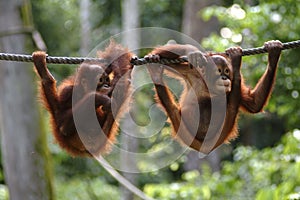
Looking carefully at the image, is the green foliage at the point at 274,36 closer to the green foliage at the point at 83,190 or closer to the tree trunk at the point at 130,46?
the tree trunk at the point at 130,46

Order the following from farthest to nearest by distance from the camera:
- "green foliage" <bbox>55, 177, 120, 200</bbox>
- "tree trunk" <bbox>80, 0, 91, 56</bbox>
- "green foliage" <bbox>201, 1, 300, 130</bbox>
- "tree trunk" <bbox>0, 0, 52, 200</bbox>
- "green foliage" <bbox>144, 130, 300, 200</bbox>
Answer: "tree trunk" <bbox>80, 0, 91, 56</bbox>
"green foliage" <bbox>55, 177, 120, 200</bbox>
"green foliage" <bbox>201, 1, 300, 130</bbox>
"green foliage" <bbox>144, 130, 300, 200</bbox>
"tree trunk" <bbox>0, 0, 52, 200</bbox>

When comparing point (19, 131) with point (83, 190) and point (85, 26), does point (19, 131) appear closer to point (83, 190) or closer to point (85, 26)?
point (83, 190)

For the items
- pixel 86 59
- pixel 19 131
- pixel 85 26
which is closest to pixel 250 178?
pixel 19 131

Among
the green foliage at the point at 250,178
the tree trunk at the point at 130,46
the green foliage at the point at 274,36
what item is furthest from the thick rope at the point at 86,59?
the tree trunk at the point at 130,46

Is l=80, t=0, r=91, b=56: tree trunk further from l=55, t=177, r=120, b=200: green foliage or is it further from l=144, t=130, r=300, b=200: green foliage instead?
l=144, t=130, r=300, b=200: green foliage

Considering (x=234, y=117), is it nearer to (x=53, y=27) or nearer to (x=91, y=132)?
(x=91, y=132)

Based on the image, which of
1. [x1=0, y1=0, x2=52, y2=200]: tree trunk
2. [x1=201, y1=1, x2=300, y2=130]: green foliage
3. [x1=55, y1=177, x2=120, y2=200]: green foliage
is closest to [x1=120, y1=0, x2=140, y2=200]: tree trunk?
[x1=55, y1=177, x2=120, y2=200]: green foliage
